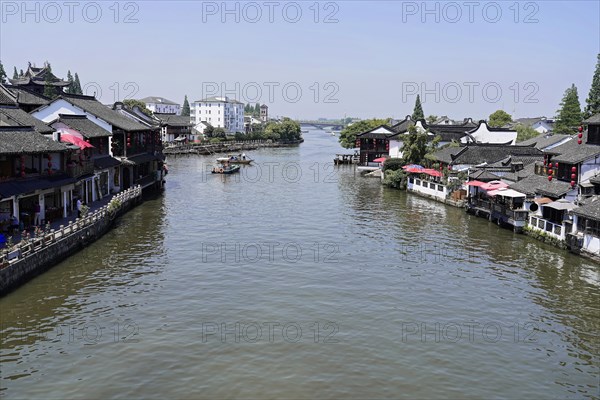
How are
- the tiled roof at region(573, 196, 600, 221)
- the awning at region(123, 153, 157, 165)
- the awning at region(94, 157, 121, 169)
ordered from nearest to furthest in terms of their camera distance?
the tiled roof at region(573, 196, 600, 221)
the awning at region(94, 157, 121, 169)
the awning at region(123, 153, 157, 165)

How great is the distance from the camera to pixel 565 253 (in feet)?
115

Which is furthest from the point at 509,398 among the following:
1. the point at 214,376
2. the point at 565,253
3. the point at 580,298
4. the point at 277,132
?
the point at 277,132

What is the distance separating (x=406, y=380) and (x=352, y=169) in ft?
252

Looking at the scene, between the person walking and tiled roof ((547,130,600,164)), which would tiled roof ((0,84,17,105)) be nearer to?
the person walking

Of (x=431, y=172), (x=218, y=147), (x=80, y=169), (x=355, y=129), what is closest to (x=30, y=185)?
(x=80, y=169)

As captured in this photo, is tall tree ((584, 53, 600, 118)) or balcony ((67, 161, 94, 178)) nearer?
balcony ((67, 161, 94, 178))

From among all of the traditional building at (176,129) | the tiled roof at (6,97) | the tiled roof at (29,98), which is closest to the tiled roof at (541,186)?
the tiled roof at (6,97)

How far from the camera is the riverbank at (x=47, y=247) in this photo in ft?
82.4

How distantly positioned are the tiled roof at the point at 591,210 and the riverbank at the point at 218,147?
9312 cm

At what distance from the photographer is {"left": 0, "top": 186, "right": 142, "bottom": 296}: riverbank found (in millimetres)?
25125

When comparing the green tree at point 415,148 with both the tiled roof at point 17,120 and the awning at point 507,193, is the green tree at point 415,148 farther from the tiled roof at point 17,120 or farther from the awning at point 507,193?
the tiled roof at point 17,120

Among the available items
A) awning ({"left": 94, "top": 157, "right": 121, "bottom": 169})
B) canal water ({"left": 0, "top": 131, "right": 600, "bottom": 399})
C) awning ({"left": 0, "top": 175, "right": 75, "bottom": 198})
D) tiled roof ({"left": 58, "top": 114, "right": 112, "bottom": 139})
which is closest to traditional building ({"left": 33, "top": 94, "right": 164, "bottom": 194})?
tiled roof ({"left": 58, "top": 114, "right": 112, "bottom": 139})

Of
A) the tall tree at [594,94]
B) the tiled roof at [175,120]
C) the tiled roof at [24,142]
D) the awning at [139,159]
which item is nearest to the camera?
the tiled roof at [24,142]

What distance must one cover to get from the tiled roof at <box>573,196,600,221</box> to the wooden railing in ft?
96.9
